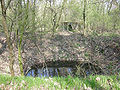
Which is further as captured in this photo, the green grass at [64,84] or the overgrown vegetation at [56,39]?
the overgrown vegetation at [56,39]

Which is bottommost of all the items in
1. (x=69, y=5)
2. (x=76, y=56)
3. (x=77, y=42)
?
(x=76, y=56)

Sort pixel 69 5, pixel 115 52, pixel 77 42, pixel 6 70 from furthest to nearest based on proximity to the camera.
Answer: pixel 69 5
pixel 77 42
pixel 115 52
pixel 6 70

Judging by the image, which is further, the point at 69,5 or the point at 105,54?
the point at 69,5

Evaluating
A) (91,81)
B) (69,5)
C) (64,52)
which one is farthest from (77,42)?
(91,81)

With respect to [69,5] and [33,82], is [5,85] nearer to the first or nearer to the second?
[33,82]

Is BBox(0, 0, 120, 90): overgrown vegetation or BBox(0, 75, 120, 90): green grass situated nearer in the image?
BBox(0, 75, 120, 90): green grass

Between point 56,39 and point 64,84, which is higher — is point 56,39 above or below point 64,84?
below

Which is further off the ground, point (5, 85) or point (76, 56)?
point (5, 85)

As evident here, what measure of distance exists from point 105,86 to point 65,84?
829 mm

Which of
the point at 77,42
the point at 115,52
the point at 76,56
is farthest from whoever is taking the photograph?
the point at 77,42

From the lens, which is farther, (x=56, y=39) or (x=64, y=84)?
(x=56, y=39)

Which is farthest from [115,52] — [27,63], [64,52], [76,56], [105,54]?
[27,63]

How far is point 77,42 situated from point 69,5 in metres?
5.06

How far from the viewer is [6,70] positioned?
7.04 metres
